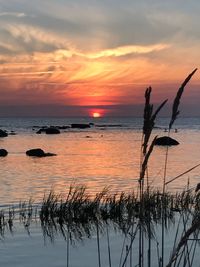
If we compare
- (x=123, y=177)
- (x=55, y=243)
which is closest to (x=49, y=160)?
(x=123, y=177)

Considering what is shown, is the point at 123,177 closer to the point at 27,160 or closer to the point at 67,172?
the point at 67,172

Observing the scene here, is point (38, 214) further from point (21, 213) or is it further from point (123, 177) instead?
point (123, 177)

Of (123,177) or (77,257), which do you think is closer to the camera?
(77,257)

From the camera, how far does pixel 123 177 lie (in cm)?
3072

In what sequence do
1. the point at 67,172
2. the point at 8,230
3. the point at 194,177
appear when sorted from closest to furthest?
the point at 8,230 → the point at 194,177 → the point at 67,172

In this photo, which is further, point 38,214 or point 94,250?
point 38,214

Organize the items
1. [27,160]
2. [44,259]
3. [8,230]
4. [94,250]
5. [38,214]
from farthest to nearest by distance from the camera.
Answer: [27,160] → [38,214] → [8,230] → [94,250] → [44,259]

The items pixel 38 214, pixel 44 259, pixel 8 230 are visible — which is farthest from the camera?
pixel 38 214

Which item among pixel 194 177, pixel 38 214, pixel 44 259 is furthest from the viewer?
pixel 194 177

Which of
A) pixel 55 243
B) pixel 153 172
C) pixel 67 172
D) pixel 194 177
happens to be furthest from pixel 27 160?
pixel 55 243

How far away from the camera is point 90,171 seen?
34906mm

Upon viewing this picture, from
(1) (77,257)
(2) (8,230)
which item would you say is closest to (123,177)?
(2) (8,230)

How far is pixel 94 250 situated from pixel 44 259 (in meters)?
1.40

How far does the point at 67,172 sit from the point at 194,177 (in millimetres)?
9110
